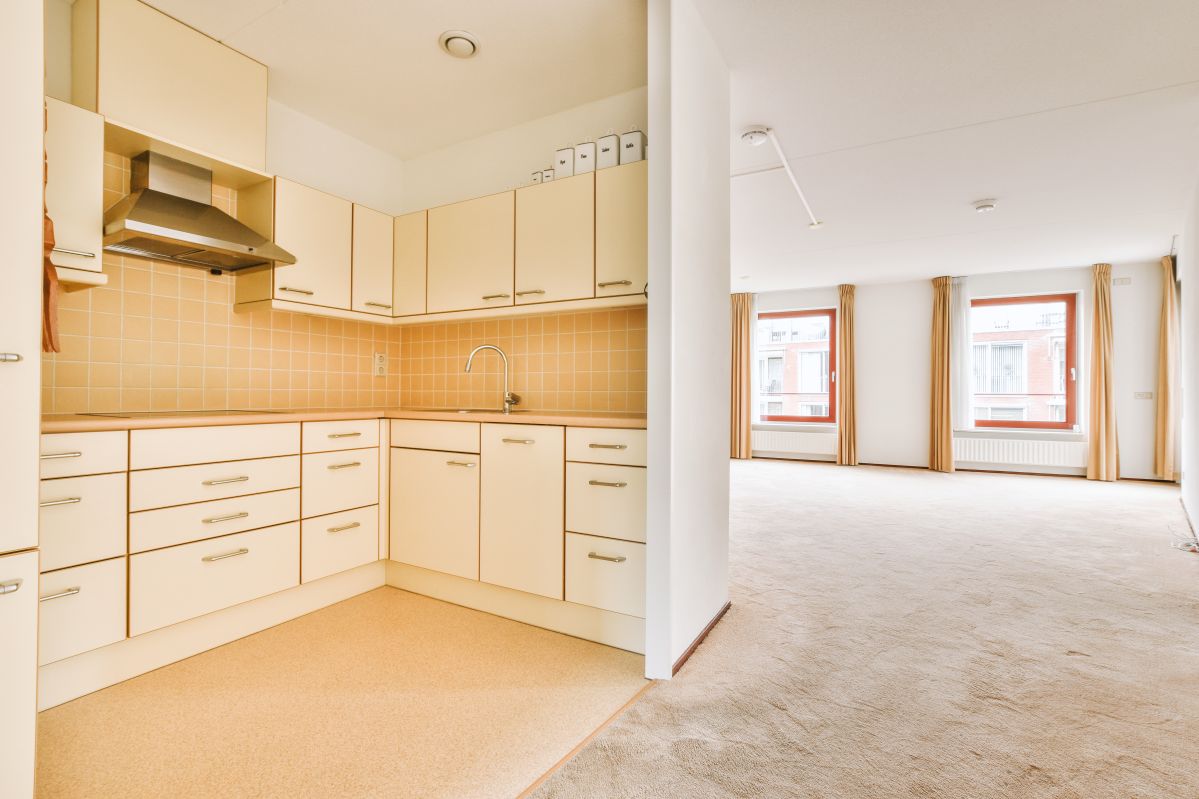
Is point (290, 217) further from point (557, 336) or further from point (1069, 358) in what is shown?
point (1069, 358)

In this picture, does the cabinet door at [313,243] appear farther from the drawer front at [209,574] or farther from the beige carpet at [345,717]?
the beige carpet at [345,717]

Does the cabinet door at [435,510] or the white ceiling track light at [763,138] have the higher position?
the white ceiling track light at [763,138]

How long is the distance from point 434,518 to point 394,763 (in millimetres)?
1318

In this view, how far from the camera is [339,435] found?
2682mm

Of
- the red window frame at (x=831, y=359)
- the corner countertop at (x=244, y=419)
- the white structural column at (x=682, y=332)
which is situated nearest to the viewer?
the corner countertop at (x=244, y=419)

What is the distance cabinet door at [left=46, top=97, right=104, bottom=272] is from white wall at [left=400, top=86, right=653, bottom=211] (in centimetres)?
176

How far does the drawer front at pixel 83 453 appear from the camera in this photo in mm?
1768

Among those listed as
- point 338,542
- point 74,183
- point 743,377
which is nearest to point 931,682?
point 338,542

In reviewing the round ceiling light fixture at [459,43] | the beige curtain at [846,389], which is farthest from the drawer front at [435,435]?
the beige curtain at [846,389]

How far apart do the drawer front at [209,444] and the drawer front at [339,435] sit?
0.06m

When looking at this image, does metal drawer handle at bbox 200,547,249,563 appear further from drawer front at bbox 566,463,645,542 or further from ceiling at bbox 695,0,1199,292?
ceiling at bbox 695,0,1199,292

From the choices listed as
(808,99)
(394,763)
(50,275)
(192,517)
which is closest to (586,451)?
(394,763)

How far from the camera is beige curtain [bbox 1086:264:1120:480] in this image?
648 centimetres

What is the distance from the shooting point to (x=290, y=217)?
9.08 ft
